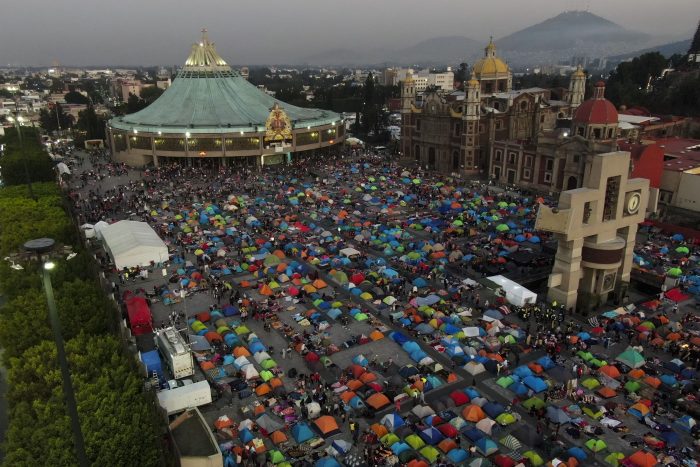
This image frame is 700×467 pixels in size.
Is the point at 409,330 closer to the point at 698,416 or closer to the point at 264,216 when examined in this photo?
the point at 698,416

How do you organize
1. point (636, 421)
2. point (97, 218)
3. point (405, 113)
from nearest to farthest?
point (636, 421) → point (97, 218) → point (405, 113)

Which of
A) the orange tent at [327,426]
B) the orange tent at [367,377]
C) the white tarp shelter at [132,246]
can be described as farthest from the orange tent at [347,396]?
the white tarp shelter at [132,246]

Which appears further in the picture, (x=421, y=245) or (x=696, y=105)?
(x=696, y=105)

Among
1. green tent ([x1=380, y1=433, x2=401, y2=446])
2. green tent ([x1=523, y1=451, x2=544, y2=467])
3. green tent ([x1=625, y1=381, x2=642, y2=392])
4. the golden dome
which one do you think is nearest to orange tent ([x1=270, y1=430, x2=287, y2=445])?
green tent ([x1=380, y1=433, x2=401, y2=446])

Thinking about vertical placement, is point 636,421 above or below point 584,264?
below

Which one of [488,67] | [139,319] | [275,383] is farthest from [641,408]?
[488,67]

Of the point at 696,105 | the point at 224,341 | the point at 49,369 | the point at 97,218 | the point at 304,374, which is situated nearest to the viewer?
the point at 49,369

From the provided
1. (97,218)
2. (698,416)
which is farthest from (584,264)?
(97,218)
